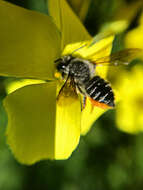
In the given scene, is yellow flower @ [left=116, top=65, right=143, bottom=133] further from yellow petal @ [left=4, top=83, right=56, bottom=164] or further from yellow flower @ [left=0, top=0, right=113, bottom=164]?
yellow petal @ [left=4, top=83, right=56, bottom=164]

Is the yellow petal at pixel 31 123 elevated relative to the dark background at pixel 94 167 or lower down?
elevated

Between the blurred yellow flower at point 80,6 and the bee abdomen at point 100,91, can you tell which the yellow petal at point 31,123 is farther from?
the blurred yellow flower at point 80,6

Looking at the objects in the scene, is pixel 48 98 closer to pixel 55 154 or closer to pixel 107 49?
pixel 55 154

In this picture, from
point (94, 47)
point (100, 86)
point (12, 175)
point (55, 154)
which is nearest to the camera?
point (55, 154)

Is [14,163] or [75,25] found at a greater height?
[75,25]

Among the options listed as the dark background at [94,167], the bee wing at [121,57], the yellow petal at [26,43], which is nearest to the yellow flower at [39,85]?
the yellow petal at [26,43]

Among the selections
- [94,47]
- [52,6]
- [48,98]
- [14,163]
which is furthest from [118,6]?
[14,163]

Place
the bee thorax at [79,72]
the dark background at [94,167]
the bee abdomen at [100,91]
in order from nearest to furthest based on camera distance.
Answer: the bee abdomen at [100,91]
the bee thorax at [79,72]
the dark background at [94,167]

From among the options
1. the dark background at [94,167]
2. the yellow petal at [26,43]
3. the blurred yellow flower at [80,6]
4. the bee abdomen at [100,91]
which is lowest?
the dark background at [94,167]
